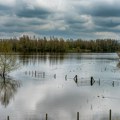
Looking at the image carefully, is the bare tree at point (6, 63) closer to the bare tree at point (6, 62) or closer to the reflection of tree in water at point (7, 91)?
the bare tree at point (6, 62)

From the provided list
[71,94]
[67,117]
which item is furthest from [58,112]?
[71,94]

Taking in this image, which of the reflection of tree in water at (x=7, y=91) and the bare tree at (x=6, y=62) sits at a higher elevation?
the bare tree at (x=6, y=62)

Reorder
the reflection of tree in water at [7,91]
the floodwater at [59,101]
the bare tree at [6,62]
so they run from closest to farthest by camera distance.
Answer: the floodwater at [59,101]
the reflection of tree in water at [7,91]
the bare tree at [6,62]

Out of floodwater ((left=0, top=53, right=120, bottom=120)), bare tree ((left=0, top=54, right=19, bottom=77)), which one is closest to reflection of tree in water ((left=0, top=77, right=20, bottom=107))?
floodwater ((left=0, top=53, right=120, bottom=120))

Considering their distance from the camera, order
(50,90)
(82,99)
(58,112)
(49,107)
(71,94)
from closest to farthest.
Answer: (58,112)
(49,107)
(82,99)
(71,94)
(50,90)

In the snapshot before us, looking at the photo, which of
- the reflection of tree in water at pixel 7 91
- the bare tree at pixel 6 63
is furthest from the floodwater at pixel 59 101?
the bare tree at pixel 6 63

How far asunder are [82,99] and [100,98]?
11.0 feet

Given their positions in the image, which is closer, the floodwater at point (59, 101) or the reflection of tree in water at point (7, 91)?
the floodwater at point (59, 101)

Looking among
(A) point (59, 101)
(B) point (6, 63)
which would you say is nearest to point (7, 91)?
(A) point (59, 101)

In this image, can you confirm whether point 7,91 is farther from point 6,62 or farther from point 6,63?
point 6,62

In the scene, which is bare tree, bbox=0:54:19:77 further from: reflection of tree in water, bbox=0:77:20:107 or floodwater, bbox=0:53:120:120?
floodwater, bbox=0:53:120:120

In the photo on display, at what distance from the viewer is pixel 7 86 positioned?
7075cm

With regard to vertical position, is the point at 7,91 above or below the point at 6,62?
below

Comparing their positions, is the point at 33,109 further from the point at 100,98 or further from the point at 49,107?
the point at 100,98
